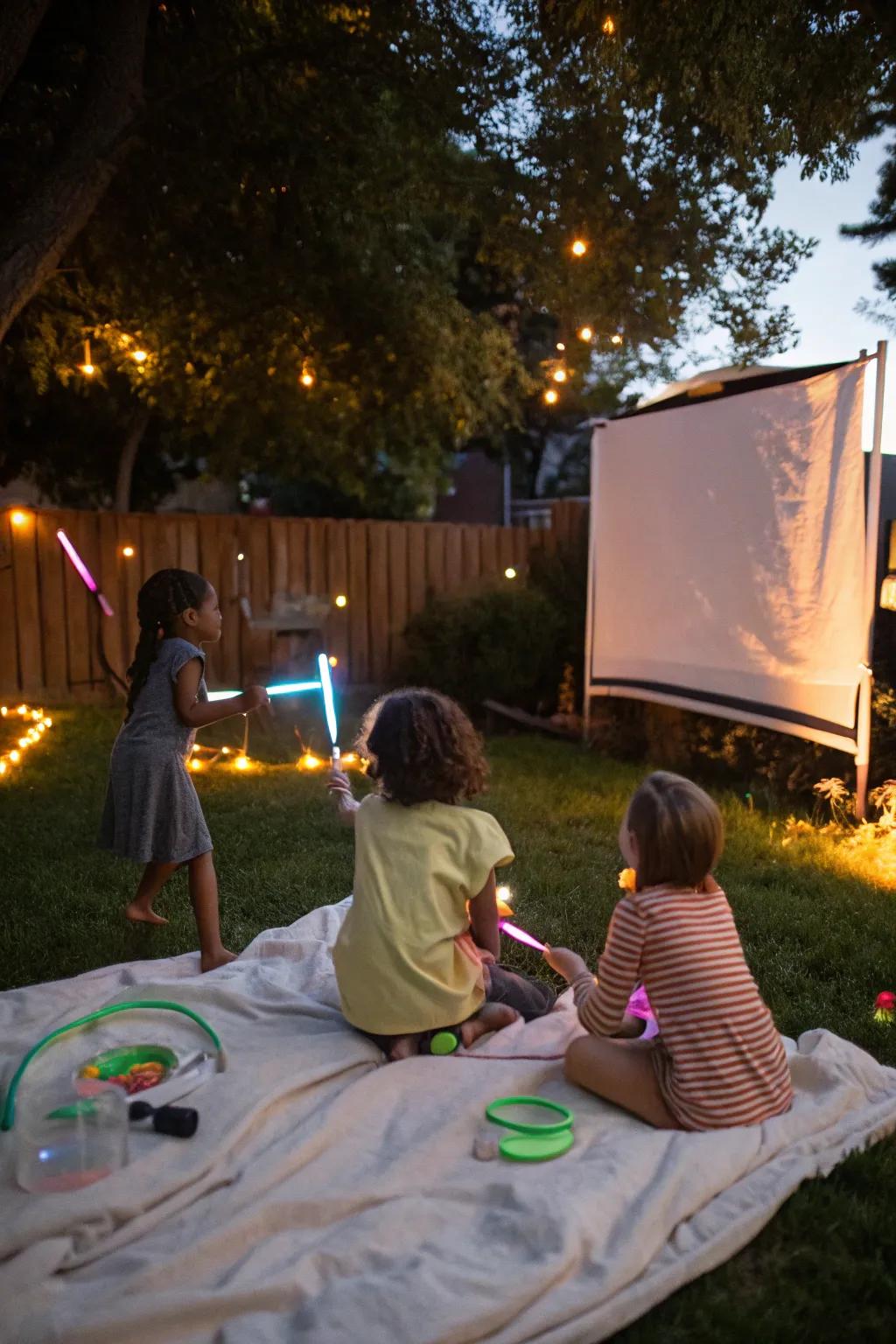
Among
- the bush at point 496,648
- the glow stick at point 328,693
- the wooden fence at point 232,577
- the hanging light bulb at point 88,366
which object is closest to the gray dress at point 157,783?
the glow stick at point 328,693

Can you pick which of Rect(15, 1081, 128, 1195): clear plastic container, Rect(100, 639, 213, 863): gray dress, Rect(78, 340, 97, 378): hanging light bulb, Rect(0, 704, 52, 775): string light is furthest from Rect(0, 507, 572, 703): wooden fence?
Rect(15, 1081, 128, 1195): clear plastic container

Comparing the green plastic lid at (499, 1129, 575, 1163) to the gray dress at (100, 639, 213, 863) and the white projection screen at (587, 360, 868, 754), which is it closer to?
the gray dress at (100, 639, 213, 863)

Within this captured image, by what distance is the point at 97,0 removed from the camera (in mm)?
6242

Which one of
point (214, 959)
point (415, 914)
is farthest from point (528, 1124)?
point (214, 959)

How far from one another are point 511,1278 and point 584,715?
6.64m

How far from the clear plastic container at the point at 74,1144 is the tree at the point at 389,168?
14.6 ft

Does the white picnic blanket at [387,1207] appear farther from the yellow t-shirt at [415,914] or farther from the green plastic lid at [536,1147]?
the yellow t-shirt at [415,914]

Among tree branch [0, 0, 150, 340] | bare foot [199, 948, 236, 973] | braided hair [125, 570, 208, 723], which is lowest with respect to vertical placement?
bare foot [199, 948, 236, 973]

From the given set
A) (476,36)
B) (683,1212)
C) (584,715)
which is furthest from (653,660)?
(683,1212)

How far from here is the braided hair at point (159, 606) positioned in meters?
3.93

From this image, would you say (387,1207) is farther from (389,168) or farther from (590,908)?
(389,168)

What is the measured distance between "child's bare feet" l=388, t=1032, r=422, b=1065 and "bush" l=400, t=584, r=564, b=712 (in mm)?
6133

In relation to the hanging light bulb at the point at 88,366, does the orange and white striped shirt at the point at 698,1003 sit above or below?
below

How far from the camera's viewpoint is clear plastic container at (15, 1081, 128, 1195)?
91.7 inches
